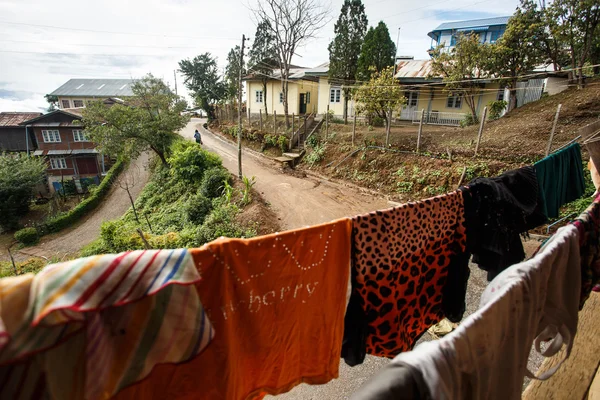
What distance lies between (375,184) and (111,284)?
11.1 metres

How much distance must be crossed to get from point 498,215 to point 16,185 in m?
27.4

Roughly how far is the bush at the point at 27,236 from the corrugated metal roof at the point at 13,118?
12157mm

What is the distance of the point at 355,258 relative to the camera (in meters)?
1.89

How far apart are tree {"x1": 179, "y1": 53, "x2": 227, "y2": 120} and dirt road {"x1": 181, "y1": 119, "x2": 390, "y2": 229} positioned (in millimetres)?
17539

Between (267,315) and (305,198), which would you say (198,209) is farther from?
(267,315)

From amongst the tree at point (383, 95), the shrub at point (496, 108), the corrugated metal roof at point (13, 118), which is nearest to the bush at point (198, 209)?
the tree at point (383, 95)

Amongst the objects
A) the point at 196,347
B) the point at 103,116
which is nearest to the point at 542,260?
the point at 196,347

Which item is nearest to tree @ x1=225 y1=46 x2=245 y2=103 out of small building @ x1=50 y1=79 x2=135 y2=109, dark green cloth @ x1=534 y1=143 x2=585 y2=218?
small building @ x1=50 y1=79 x2=135 y2=109

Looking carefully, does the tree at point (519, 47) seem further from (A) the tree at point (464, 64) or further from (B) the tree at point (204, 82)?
(B) the tree at point (204, 82)

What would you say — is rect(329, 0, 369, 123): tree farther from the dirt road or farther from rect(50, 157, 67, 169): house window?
rect(50, 157, 67, 169): house window

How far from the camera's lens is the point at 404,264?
6.86 feet

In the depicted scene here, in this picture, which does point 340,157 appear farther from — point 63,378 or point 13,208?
point 13,208

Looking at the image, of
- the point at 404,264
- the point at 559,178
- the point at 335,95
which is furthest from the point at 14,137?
the point at 559,178

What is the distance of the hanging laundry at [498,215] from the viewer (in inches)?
97.7
